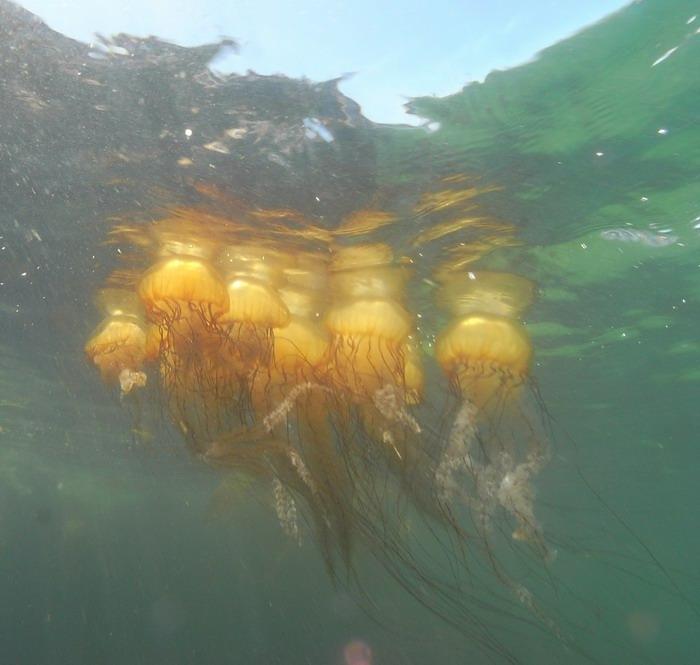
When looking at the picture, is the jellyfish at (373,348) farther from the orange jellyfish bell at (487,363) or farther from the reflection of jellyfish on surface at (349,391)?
the orange jellyfish bell at (487,363)

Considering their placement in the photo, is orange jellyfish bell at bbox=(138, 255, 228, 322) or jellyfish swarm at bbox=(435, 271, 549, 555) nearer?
jellyfish swarm at bbox=(435, 271, 549, 555)

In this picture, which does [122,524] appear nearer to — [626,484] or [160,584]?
[160,584]

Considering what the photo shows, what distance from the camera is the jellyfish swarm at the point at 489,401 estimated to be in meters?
5.52

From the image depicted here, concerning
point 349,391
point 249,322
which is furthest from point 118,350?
point 349,391

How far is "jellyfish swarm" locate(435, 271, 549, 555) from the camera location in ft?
18.1

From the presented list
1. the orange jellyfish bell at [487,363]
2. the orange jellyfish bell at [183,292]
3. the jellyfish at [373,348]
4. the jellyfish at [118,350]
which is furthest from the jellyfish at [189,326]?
the orange jellyfish bell at [487,363]

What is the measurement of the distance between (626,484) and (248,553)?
78670mm

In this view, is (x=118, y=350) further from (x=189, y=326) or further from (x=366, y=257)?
(x=366, y=257)

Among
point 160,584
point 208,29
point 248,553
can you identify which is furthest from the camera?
point 160,584

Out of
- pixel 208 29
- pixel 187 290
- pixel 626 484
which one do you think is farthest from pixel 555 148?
pixel 626 484

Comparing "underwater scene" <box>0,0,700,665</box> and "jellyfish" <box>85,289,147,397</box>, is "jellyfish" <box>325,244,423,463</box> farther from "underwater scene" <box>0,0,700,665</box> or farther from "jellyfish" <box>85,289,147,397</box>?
"jellyfish" <box>85,289,147,397</box>

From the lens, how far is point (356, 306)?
832 centimetres

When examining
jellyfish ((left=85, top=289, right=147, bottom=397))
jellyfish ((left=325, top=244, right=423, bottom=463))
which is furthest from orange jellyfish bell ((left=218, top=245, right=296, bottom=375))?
jellyfish ((left=85, top=289, right=147, bottom=397))

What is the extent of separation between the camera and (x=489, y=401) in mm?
7543
